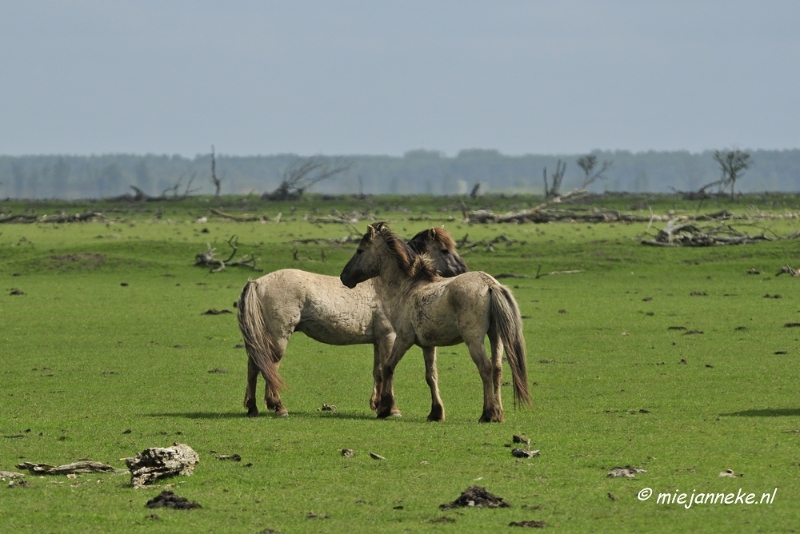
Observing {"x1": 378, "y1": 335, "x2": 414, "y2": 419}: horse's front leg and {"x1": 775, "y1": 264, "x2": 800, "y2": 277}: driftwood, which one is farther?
{"x1": 775, "y1": 264, "x2": 800, "y2": 277}: driftwood

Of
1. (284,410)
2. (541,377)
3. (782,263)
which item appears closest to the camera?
(284,410)

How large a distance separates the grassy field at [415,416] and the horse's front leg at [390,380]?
28 cm

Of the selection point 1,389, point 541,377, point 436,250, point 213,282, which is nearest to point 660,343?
point 541,377

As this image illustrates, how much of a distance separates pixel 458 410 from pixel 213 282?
19.6 m

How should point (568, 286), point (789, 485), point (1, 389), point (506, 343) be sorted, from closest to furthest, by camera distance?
point (789, 485) → point (506, 343) → point (1, 389) → point (568, 286)

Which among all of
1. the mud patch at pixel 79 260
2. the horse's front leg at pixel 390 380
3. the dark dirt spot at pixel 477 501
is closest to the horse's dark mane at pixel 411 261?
the horse's front leg at pixel 390 380

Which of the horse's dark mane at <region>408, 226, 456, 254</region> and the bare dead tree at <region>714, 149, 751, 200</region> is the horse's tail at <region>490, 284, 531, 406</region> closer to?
the horse's dark mane at <region>408, 226, 456, 254</region>

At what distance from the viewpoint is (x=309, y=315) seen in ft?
46.8

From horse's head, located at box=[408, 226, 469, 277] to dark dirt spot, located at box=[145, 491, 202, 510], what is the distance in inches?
236

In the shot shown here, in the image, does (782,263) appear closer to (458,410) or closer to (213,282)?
(213,282)

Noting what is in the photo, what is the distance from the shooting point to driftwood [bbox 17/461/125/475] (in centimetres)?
1002

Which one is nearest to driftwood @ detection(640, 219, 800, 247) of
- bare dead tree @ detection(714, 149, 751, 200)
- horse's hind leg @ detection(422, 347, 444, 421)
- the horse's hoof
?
horse's hind leg @ detection(422, 347, 444, 421)

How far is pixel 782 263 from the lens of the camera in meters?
34.3

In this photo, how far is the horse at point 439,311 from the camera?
12.5m
